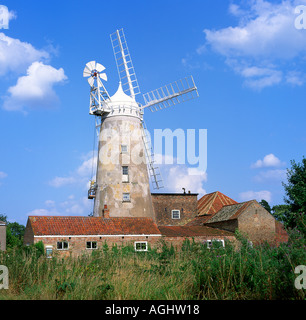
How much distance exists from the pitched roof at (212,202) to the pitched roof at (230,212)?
97.6 inches

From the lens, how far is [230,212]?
133ft

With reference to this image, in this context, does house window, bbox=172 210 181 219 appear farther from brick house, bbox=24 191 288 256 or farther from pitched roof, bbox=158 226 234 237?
pitched roof, bbox=158 226 234 237

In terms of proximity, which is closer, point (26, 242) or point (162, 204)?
point (26, 242)

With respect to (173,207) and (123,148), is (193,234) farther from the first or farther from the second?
(123,148)

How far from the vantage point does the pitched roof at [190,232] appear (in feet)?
120

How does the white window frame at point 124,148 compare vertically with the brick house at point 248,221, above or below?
above

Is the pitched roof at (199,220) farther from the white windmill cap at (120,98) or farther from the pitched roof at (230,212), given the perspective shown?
the white windmill cap at (120,98)

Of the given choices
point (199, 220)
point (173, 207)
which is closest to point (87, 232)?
point (173, 207)

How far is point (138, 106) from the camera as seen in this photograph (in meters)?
38.2

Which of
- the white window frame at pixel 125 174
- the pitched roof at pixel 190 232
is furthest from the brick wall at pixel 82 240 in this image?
the white window frame at pixel 125 174

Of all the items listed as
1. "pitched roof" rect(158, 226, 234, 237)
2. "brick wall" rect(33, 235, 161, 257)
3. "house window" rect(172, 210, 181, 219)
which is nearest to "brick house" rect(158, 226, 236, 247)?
"pitched roof" rect(158, 226, 234, 237)
